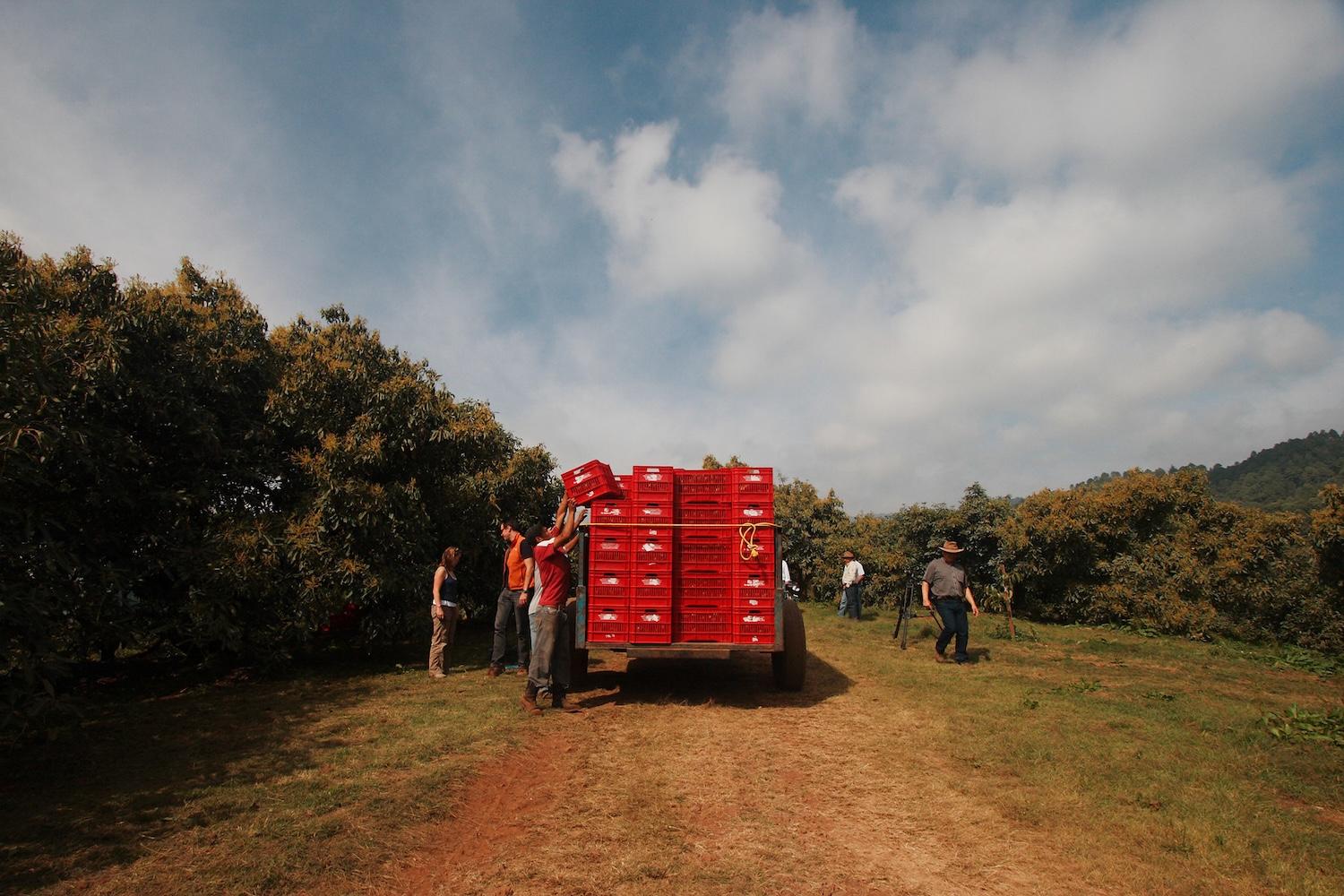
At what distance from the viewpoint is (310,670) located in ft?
33.2

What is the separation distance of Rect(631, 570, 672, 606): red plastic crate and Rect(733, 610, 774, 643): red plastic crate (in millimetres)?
800

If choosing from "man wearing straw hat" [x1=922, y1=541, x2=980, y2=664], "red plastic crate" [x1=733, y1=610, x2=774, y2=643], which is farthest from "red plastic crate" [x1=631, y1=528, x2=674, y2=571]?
"man wearing straw hat" [x1=922, y1=541, x2=980, y2=664]

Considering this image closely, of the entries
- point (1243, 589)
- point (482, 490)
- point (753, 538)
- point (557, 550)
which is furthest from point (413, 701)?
point (1243, 589)

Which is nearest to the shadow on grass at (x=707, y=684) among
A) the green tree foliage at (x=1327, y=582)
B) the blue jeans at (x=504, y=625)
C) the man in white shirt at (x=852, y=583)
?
the blue jeans at (x=504, y=625)

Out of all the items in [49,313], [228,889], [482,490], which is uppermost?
[49,313]

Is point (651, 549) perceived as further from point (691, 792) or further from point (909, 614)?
point (909, 614)

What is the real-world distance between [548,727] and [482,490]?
7940mm

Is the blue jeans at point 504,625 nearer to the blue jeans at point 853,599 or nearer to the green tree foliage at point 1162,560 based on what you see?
the blue jeans at point 853,599

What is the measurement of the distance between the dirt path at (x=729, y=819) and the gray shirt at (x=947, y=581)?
3483 mm

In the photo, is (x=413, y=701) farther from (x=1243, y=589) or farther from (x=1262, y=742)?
(x=1243, y=589)

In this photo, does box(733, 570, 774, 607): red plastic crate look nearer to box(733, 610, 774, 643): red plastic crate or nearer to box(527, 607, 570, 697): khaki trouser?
box(733, 610, 774, 643): red plastic crate

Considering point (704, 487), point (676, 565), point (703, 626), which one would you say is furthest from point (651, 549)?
point (703, 626)

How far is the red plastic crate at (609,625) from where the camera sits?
7965mm

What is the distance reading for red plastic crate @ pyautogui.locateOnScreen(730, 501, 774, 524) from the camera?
803 centimetres
